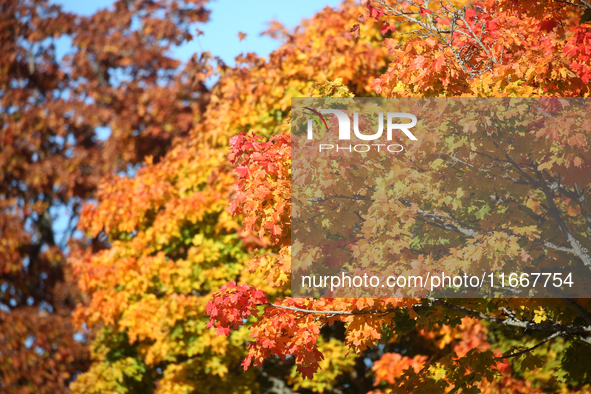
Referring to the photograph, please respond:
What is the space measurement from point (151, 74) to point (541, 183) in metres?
15.2

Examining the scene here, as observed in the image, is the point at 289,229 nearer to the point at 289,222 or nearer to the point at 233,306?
the point at 289,222

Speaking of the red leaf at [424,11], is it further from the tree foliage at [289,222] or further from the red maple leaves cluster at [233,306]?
the red maple leaves cluster at [233,306]

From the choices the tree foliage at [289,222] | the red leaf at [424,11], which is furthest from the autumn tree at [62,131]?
the red leaf at [424,11]

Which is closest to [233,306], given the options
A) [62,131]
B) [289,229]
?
[289,229]

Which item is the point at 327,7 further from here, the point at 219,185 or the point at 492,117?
the point at 492,117

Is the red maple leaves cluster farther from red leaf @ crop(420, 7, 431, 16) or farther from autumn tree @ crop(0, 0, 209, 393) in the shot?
autumn tree @ crop(0, 0, 209, 393)

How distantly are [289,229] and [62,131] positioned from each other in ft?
45.6

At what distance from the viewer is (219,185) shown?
1012 centimetres

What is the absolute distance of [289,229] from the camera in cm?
571

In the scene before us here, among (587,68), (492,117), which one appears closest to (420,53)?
(492,117)

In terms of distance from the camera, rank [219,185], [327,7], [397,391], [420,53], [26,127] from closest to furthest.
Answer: [420,53]
[397,391]
[219,185]
[327,7]
[26,127]

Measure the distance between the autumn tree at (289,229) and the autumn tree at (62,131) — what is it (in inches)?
89.6

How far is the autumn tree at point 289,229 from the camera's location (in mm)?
5168

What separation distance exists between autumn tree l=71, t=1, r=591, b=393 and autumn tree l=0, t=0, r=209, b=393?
2.28 metres
